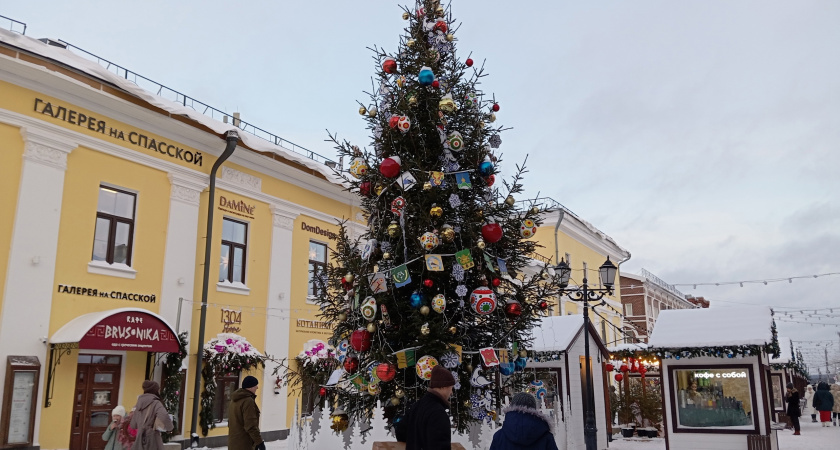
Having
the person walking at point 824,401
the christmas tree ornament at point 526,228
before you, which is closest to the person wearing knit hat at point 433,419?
the christmas tree ornament at point 526,228

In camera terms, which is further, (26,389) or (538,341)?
(538,341)

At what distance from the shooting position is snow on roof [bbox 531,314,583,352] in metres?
15.8

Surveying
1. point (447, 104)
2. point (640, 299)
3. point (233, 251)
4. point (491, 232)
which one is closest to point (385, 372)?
point (491, 232)

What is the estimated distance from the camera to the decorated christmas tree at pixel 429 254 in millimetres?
7297

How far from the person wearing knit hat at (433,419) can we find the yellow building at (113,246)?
954 cm

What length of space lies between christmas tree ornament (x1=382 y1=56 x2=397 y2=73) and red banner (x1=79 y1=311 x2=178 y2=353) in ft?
27.1

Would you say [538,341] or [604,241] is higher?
[604,241]

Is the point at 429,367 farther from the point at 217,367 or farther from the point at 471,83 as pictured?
the point at 217,367

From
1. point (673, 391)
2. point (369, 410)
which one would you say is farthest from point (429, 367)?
point (673, 391)

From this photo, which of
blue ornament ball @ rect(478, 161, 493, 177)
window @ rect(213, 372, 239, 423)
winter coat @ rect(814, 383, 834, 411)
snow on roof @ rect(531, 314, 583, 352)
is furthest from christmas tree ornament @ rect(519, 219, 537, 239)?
winter coat @ rect(814, 383, 834, 411)

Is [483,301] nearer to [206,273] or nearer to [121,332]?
[121,332]

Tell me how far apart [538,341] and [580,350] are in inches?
48.6

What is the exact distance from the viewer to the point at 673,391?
45.4 feet

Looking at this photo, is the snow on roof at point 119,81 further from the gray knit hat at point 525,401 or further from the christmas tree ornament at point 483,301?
the gray knit hat at point 525,401
